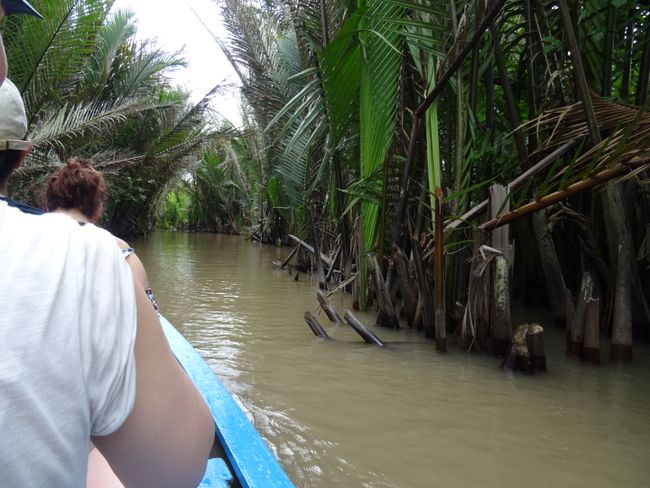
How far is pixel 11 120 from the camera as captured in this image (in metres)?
0.83

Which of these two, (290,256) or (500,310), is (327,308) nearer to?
(500,310)

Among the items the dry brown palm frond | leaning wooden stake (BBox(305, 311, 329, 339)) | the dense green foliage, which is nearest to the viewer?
the dry brown palm frond

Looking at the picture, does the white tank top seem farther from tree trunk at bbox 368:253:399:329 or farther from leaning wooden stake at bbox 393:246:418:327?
tree trunk at bbox 368:253:399:329

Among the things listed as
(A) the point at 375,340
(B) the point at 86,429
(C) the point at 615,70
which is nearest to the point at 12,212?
(B) the point at 86,429

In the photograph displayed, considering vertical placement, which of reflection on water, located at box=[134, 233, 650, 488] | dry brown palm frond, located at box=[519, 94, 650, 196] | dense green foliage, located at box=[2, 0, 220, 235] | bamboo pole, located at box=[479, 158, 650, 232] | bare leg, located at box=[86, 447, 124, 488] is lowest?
reflection on water, located at box=[134, 233, 650, 488]

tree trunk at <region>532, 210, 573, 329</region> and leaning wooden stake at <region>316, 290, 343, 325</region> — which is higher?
tree trunk at <region>532, 210, 573, 329</region>

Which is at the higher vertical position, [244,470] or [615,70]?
[615,70]

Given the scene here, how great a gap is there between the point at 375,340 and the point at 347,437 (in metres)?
1.69

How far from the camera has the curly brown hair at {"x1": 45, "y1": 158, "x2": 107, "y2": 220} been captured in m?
2.23

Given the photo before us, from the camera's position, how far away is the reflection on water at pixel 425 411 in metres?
2.21

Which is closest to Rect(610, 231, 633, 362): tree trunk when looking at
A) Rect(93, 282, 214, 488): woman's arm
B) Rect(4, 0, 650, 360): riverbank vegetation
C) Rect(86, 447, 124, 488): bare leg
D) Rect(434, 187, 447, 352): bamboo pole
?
Rect(4, 0, 650, 360): riverbank vegetation

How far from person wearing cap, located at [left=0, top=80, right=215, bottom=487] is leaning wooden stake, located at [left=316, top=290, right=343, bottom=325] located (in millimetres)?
3976

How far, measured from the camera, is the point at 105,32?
11.2 meters

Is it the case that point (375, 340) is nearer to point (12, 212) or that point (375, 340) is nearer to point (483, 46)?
point (483, 46)
